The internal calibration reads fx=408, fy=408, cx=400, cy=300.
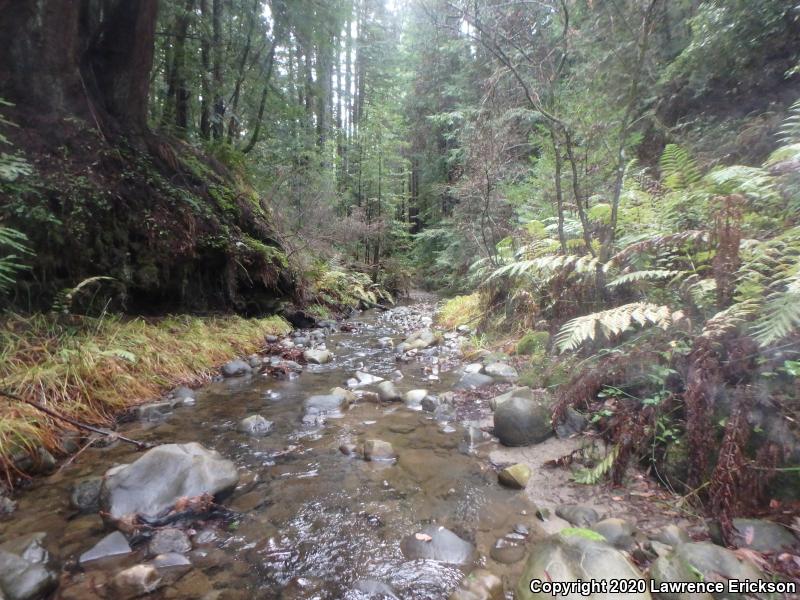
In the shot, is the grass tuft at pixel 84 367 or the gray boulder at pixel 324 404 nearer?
the grass tuft at pixel 84 367

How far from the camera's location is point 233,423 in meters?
3.72

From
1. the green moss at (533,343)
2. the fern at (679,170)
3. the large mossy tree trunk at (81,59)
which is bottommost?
the green moss at (533,343)

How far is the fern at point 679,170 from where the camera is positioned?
3.95 m

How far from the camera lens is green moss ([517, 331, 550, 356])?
462 centimetres

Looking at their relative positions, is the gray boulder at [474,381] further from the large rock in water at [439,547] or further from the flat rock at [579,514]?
the large rock in water at [439,547]

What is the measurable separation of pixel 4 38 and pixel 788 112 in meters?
8.65

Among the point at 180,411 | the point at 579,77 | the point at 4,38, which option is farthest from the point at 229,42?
the point at 180,411

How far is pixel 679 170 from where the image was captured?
3.99 meters

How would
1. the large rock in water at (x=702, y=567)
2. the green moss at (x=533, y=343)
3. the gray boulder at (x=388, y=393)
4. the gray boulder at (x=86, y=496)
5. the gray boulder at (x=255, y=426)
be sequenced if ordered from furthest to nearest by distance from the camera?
the green moss at (x=533, y=343), the gray boulder at (x=388, y=393), the gray boulder at (x=255, y=426), the gray boulder at (x=86, y=496), the large rock in water at (x=702, y=567)

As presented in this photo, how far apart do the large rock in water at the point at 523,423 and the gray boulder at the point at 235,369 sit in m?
3.48

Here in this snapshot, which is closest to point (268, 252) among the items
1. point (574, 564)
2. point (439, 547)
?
point (439, 547)

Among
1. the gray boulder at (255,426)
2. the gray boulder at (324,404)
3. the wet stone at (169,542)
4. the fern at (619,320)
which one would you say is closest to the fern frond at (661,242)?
the fern at (619,320)

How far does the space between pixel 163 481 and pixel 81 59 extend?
5.86 m

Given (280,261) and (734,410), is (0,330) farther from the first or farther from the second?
(734,410)
